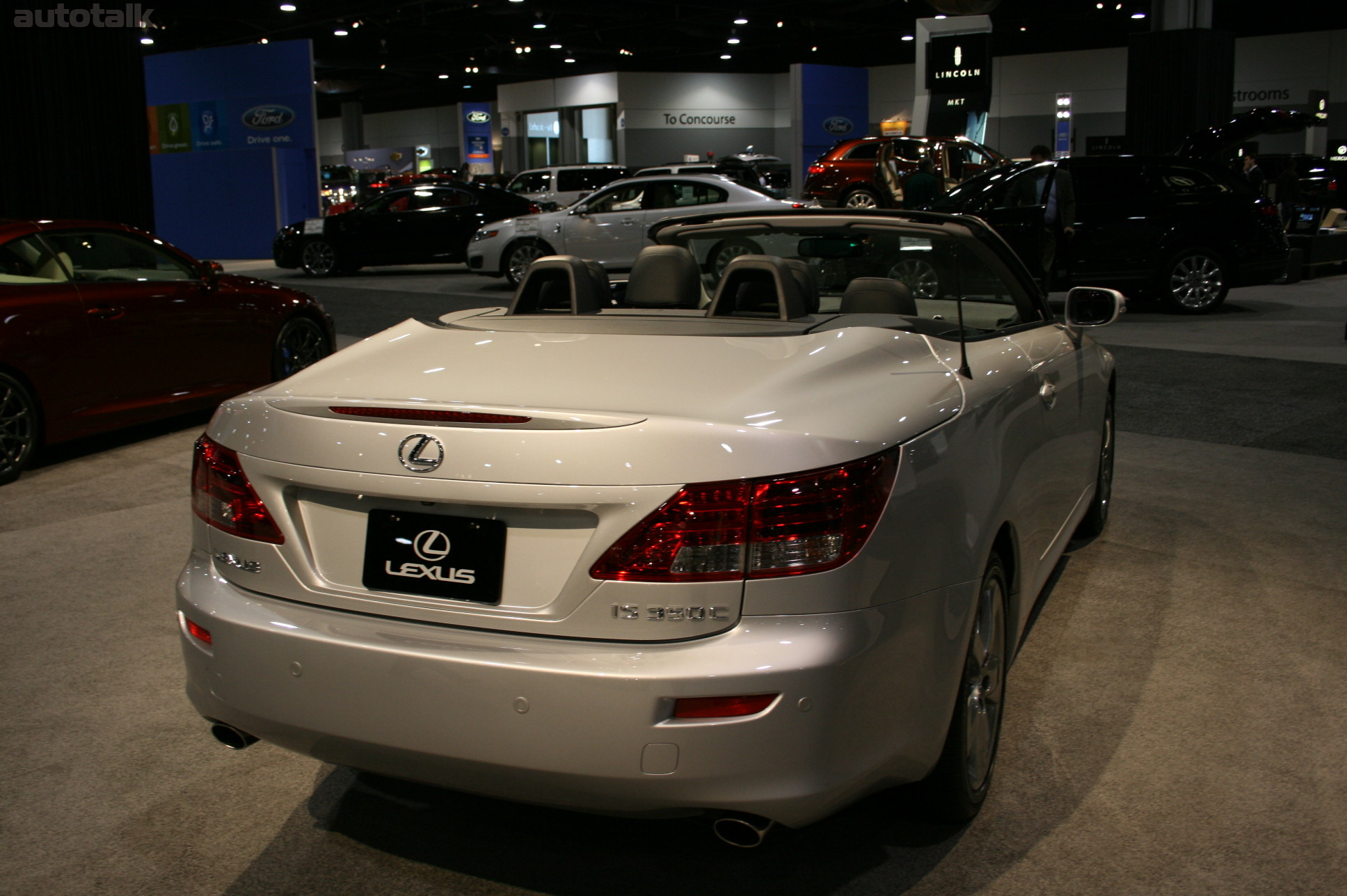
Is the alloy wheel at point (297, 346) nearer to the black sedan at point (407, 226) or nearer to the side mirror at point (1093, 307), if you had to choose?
the side mirror at point (1093, 307)

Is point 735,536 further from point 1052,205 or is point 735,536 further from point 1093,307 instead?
point 1052,205

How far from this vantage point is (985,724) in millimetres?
2814

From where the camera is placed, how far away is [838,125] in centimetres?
3547

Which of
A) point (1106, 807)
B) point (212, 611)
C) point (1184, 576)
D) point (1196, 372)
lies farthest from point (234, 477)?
point (1196, 372)

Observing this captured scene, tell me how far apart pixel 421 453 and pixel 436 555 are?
20 centimetres

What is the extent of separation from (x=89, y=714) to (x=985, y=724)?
261 centimetres

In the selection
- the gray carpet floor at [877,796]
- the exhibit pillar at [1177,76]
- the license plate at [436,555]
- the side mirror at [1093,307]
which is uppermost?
the exhibit pillar at [1177,76]

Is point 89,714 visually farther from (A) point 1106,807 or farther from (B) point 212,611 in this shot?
(A) point 1106,807

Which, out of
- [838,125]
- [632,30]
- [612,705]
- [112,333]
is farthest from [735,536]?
[632,30]

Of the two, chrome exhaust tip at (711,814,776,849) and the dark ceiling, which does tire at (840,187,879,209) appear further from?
chrome exhaust tip at (711,814,776,849)

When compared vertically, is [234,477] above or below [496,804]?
above

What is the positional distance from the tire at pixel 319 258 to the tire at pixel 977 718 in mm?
18449

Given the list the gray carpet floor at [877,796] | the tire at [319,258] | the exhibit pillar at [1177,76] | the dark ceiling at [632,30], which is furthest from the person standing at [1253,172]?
the dark ceiling at [632,30]

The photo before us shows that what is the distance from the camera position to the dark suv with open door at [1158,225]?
1257 centimetres
